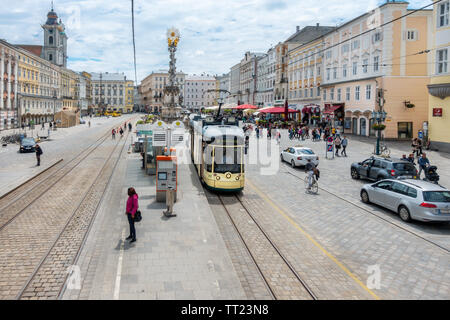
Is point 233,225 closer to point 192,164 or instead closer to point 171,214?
point 171,214

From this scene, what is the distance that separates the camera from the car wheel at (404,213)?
13477 mm

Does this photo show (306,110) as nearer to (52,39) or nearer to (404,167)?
(404,167)

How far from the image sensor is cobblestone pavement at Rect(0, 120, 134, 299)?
28.5ft

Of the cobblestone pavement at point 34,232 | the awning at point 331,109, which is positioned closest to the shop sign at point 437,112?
the awning at point 331,109

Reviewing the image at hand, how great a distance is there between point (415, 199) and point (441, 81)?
20.6m

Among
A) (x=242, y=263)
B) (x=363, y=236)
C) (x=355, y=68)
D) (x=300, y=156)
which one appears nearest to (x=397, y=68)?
(x=355, y=68)

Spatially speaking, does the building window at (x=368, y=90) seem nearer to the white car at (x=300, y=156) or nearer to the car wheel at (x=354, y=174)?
the white car at (x=300, y=156)

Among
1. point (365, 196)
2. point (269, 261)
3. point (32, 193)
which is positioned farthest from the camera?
point (32, 193)

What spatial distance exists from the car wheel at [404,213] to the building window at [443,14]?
21.6m

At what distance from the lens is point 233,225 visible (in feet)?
43.2

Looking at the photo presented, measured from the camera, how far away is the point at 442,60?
29.3 metres
